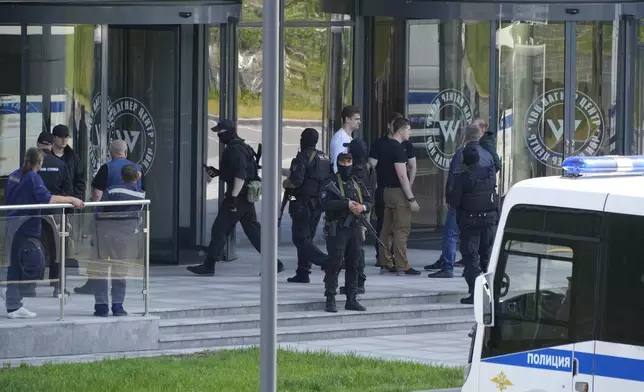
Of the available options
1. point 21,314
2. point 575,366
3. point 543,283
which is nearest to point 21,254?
point 21,314

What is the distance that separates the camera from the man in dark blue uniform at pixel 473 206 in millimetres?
15812

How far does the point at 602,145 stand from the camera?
20359 mm

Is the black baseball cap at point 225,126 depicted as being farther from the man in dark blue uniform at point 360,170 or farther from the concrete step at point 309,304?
the concrete step at point 309,304

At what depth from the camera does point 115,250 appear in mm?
14000

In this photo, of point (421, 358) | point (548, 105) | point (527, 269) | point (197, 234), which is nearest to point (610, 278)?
point (527, 269)

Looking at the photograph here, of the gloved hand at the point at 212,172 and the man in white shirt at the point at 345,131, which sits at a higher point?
the man in white shirt at the point at 345,131

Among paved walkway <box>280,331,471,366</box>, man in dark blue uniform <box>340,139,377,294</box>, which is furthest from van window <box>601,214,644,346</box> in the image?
man in dark blue uniform <box>340,139,377,294</box>

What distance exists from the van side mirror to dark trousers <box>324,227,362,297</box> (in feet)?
19.6

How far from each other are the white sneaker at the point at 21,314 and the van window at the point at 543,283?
569 cm

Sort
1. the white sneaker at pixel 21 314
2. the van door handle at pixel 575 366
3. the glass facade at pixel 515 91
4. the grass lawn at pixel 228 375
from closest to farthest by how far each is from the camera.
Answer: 1. the van door handle at pixel 575 366
2. the grass lawn at pixel 228 375
3. the white sneaker at pixel 21 314
4. the glass facade at pixel 515 91

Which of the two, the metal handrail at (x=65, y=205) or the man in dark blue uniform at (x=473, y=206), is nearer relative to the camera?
the metal handrail at (x=65, y=205)

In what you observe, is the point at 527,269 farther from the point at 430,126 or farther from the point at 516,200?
the point at 430,126

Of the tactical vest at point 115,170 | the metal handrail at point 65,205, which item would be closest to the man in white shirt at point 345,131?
the tactical vest at point 115,170

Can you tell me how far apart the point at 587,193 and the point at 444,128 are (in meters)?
11.4
